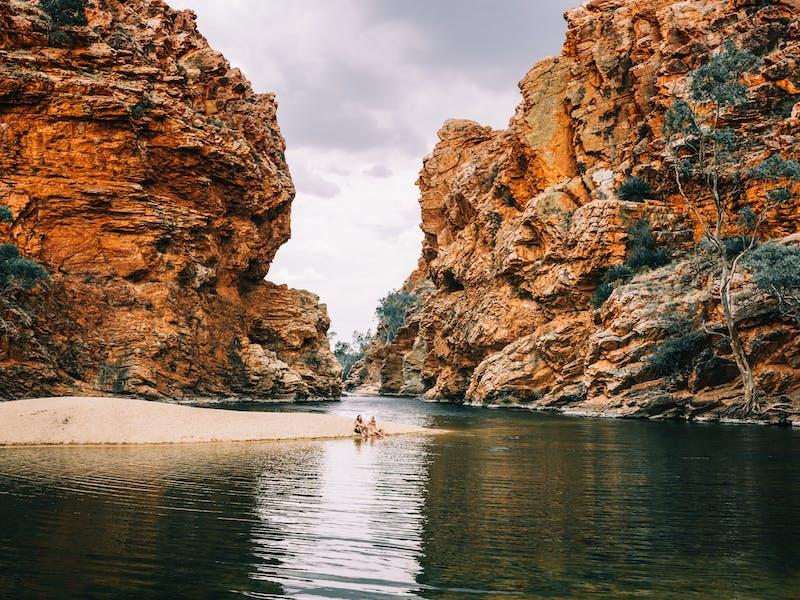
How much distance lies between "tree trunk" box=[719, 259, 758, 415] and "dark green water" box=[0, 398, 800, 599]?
73.0ft

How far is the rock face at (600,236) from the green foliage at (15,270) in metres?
50.4

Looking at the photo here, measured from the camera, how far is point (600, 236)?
70875mm

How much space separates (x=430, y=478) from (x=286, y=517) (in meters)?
6.72

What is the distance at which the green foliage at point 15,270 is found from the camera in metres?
54.1

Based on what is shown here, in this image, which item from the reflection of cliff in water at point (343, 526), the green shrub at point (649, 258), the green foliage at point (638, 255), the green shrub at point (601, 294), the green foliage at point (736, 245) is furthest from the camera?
the green shrub at point (601, 294)

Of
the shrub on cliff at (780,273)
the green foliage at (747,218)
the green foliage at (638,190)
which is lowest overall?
the shrub on cliff at (780,273)

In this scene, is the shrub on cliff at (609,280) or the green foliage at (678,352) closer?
the green foliage at (678,352)

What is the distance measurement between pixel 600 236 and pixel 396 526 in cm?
6385

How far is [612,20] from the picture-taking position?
8638 cm

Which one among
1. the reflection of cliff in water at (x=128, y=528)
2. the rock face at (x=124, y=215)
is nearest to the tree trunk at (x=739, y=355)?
the reflection of cliff in water at (x=128, y=528)

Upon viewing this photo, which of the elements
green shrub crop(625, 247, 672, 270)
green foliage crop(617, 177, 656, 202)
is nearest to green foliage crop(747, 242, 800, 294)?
green shrub crop(625, 247, 672, 270)

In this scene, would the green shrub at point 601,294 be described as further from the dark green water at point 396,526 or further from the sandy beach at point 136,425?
the dark green water at point 396,526

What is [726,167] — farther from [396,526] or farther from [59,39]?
[59,39]

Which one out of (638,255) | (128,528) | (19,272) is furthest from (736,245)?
(19,272)
